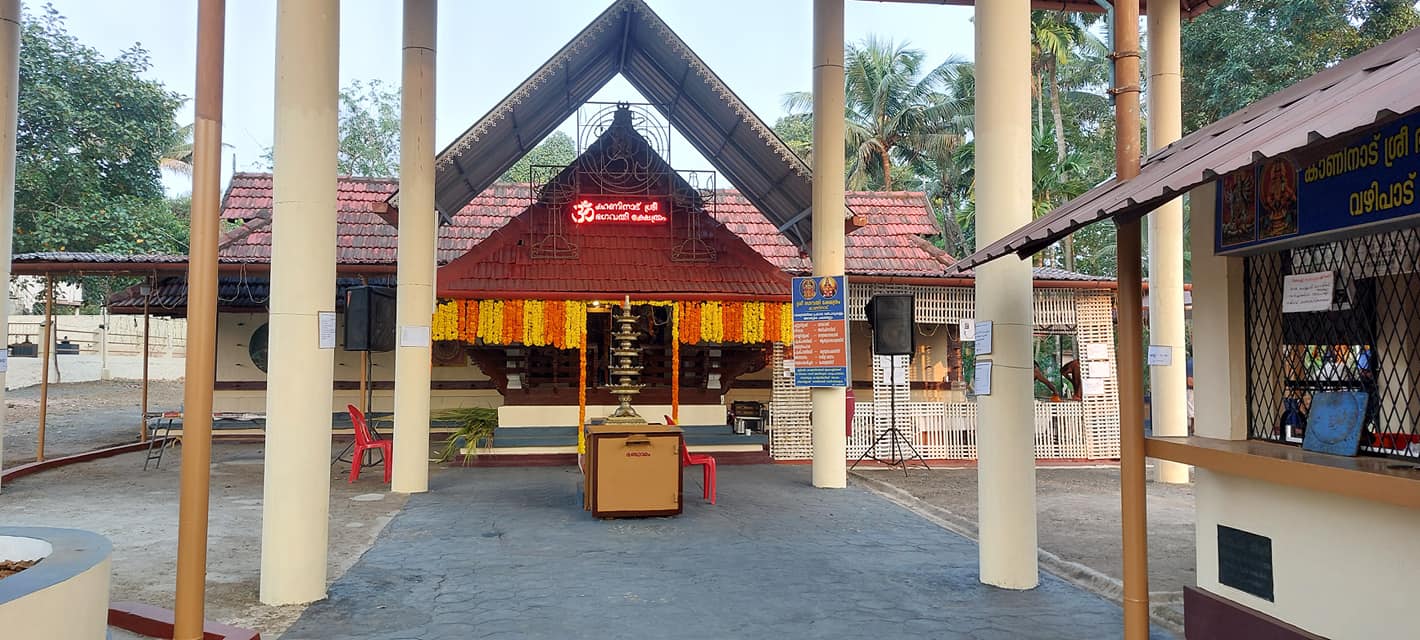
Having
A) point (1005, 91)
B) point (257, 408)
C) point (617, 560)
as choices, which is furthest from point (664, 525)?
point (257, 408)

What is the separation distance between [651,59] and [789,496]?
649 cm

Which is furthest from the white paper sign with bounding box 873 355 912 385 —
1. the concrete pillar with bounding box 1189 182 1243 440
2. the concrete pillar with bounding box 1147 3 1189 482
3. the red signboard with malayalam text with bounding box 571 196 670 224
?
the concrete pillar with bounding box 1189 182 1243 440

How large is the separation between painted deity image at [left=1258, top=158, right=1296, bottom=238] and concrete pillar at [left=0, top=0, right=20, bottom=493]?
10929 mm

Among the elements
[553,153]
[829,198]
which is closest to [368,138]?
[553,153]

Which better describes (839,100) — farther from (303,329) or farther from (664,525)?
(303,329)

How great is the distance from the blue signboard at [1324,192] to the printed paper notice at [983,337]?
1.73 metres

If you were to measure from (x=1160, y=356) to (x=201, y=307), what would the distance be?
10322mm

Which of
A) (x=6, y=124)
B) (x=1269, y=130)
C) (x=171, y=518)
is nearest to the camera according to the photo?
(x=1269, y=130)

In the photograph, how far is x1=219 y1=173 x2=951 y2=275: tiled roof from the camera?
46.9 feet

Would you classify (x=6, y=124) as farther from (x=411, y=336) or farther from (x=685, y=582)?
(x=685, y=582)

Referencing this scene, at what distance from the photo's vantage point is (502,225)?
14.4 metres

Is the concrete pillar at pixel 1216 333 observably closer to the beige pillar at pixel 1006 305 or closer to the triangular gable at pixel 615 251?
the beige pillar at pixel 1006 305

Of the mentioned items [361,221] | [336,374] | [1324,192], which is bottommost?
[336,374]

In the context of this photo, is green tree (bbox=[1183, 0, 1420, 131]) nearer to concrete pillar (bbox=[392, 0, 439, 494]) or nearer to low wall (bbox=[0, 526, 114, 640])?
concrete pillar (bbox=[392, 0, 439, 494])
